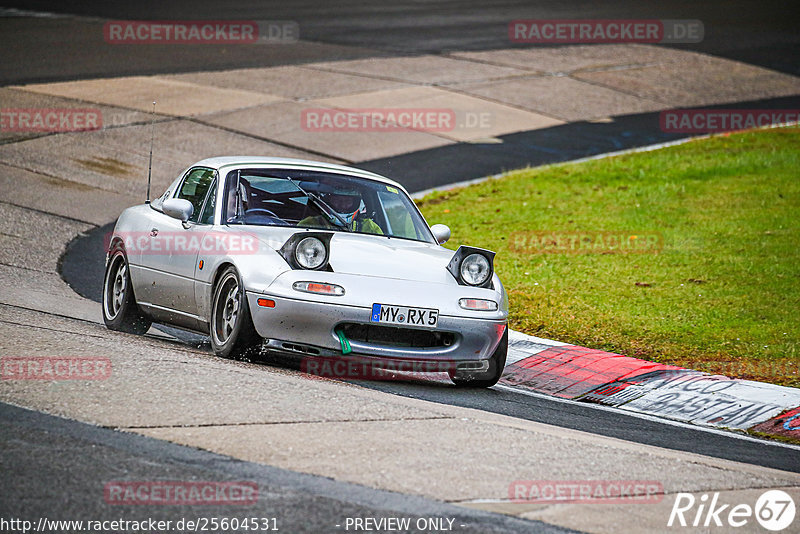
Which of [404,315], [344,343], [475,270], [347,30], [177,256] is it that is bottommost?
[344,343]

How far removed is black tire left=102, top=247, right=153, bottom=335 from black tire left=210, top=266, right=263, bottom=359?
1495mm

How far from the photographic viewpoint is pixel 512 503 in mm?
4805

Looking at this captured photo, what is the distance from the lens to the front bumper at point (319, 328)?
716cm

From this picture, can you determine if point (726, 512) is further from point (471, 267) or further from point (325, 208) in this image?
point (325, 208)

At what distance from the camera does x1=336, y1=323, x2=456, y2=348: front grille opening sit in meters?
7.26

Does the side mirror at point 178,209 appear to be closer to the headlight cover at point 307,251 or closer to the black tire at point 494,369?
the headlight cover at point 307,251

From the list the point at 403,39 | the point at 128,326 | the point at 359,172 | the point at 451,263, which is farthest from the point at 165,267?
the point at 403,39

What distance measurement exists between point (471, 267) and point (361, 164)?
1003cm

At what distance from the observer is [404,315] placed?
7234mm

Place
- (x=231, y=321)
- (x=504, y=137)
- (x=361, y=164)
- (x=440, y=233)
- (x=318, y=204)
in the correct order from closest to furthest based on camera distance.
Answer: (x=231, y=321)
(x=318, y=204)
(x=440, y=233)
(x=361, y=164)
(x=504, y=137)

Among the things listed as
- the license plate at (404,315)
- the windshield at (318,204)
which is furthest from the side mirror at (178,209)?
the license plate at (404,315)

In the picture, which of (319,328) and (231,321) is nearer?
(319,328)

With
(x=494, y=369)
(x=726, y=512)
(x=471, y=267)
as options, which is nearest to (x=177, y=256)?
(x=471, y=267)

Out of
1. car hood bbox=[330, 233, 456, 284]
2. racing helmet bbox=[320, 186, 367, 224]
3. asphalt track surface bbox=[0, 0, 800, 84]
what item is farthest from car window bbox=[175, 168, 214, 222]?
asphalt track surface bbox=[0, 0, 800, 84]
